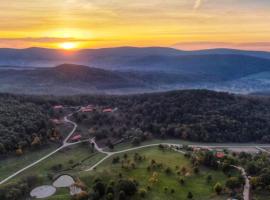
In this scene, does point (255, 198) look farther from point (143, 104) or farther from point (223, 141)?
point (143, 104)

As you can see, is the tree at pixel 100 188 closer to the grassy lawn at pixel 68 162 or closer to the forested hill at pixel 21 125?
the grassy lawn at pixel 68 162

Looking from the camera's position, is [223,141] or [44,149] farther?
[223,141]

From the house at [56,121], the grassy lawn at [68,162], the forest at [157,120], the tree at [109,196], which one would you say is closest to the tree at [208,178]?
the tree at [109,196]

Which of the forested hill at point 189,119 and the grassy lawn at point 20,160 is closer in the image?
the grassy lawn at point 20,160

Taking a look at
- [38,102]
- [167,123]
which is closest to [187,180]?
[167,123]

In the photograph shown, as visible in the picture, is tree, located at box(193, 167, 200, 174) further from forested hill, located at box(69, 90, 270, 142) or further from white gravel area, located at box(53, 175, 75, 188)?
forested hill, located at box(69, 90, 270, 142)

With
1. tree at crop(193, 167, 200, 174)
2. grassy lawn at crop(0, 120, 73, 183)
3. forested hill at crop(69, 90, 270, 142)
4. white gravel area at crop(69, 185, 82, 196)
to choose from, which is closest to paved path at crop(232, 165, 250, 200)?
tree at crop(193, 167, 200, 174)

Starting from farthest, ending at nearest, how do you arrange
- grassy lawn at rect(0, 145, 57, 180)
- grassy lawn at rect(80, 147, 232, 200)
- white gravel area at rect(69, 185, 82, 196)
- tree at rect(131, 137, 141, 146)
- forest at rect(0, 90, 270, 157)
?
1. tree at rect(131, 137, 141, 146)
2. forest at rect(0, 90, 270, 157)
3. grassy lawn at rect(0, 145, 57, 180)
4. white gravel area at rect(69, 185, 82, 196)
5. grassy lawn at rect(80, 147, 232, 200)
